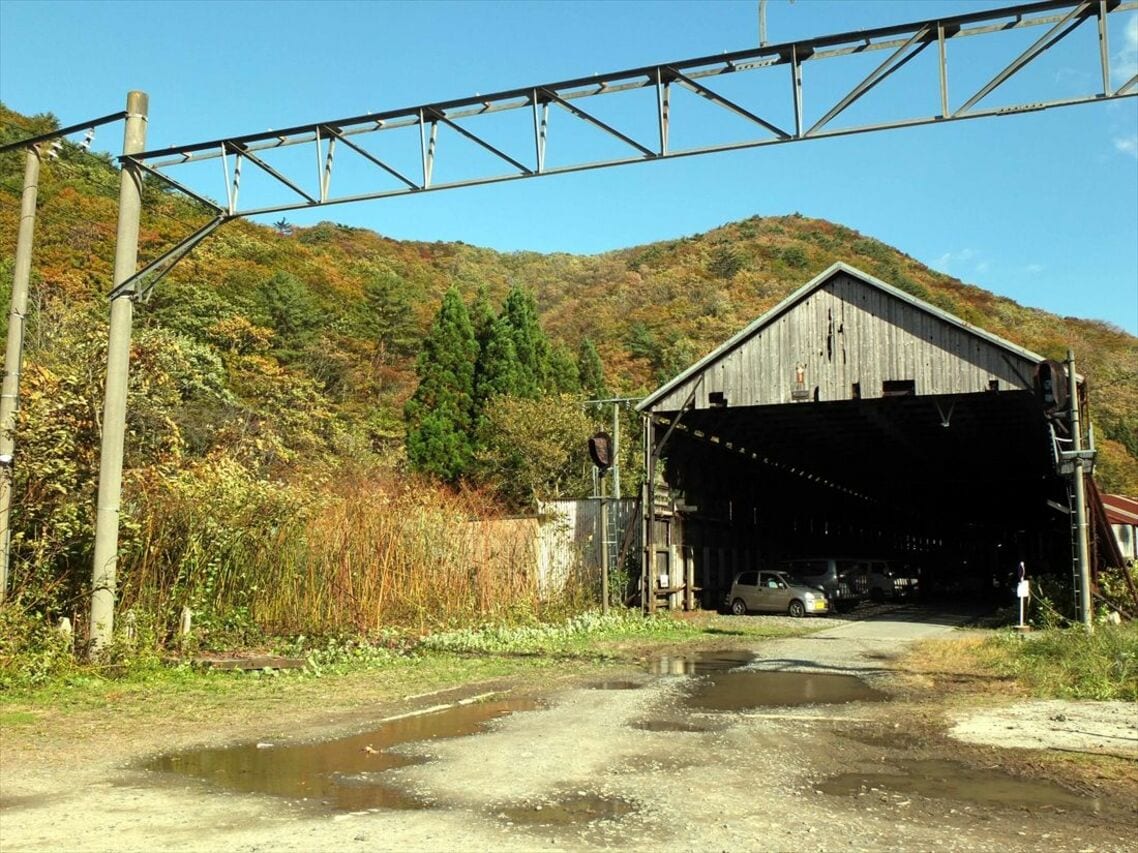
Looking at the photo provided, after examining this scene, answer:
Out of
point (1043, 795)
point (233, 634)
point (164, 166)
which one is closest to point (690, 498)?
point (233, 634)

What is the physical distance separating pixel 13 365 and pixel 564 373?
4224 centimetres

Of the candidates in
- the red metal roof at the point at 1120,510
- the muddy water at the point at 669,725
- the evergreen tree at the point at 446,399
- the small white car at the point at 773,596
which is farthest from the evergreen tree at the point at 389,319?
the muddy water at the point at 669,725

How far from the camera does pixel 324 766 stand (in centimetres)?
815

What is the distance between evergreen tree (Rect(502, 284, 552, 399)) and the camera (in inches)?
2019

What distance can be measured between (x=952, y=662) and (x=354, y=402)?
41.3 meters

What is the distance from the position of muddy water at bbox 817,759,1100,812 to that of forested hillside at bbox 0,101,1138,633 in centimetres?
1021

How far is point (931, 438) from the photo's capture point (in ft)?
115

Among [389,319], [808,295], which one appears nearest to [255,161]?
[808,295]

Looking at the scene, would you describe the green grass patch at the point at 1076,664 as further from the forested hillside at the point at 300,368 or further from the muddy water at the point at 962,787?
the forested hillside at the point at 300,368

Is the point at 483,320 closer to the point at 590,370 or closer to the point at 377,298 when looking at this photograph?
the point at 590,370

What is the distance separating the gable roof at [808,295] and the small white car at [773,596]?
6605 mm

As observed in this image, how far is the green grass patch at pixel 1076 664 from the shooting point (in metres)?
12.3

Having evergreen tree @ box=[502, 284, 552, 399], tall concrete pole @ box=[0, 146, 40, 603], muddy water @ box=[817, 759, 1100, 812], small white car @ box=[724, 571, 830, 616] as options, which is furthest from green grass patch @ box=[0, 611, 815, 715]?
evergreen tree @ box=[502, 284, 552, 399]

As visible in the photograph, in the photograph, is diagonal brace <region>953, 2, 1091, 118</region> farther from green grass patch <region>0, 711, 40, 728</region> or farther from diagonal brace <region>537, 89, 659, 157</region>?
green grass patch <region>0, 711, 40, 728</region>
